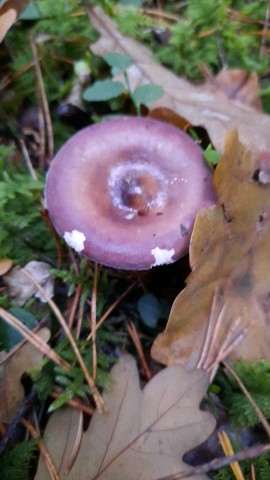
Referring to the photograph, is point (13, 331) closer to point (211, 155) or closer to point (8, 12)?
point (211, 155)

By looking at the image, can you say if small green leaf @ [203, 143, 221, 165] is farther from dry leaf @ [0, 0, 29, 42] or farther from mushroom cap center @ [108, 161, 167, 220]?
dry leaf @ [0, 0, 29, 42]

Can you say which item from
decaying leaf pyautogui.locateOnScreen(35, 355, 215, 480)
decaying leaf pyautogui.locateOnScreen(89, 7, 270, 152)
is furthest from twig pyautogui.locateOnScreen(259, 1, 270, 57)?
decaying leaf pyautogui.locateOnScreen(35, 355, 215, 480)

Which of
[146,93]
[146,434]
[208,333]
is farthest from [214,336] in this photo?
[146,93]

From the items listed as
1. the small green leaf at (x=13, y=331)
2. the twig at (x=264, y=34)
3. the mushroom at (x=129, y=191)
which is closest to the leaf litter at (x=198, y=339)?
the mushroom at (x=129, y=191)

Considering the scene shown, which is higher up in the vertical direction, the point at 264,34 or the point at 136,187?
the point at 136,187

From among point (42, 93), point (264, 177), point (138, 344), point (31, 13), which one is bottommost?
point (138, 344)

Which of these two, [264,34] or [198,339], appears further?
[264,34]

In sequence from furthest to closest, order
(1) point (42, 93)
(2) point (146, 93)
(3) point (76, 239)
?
(1) point (42, 93)
(2) point (146, 93)
(3) point (76, 239)

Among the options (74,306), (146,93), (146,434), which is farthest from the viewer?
(146,93)
